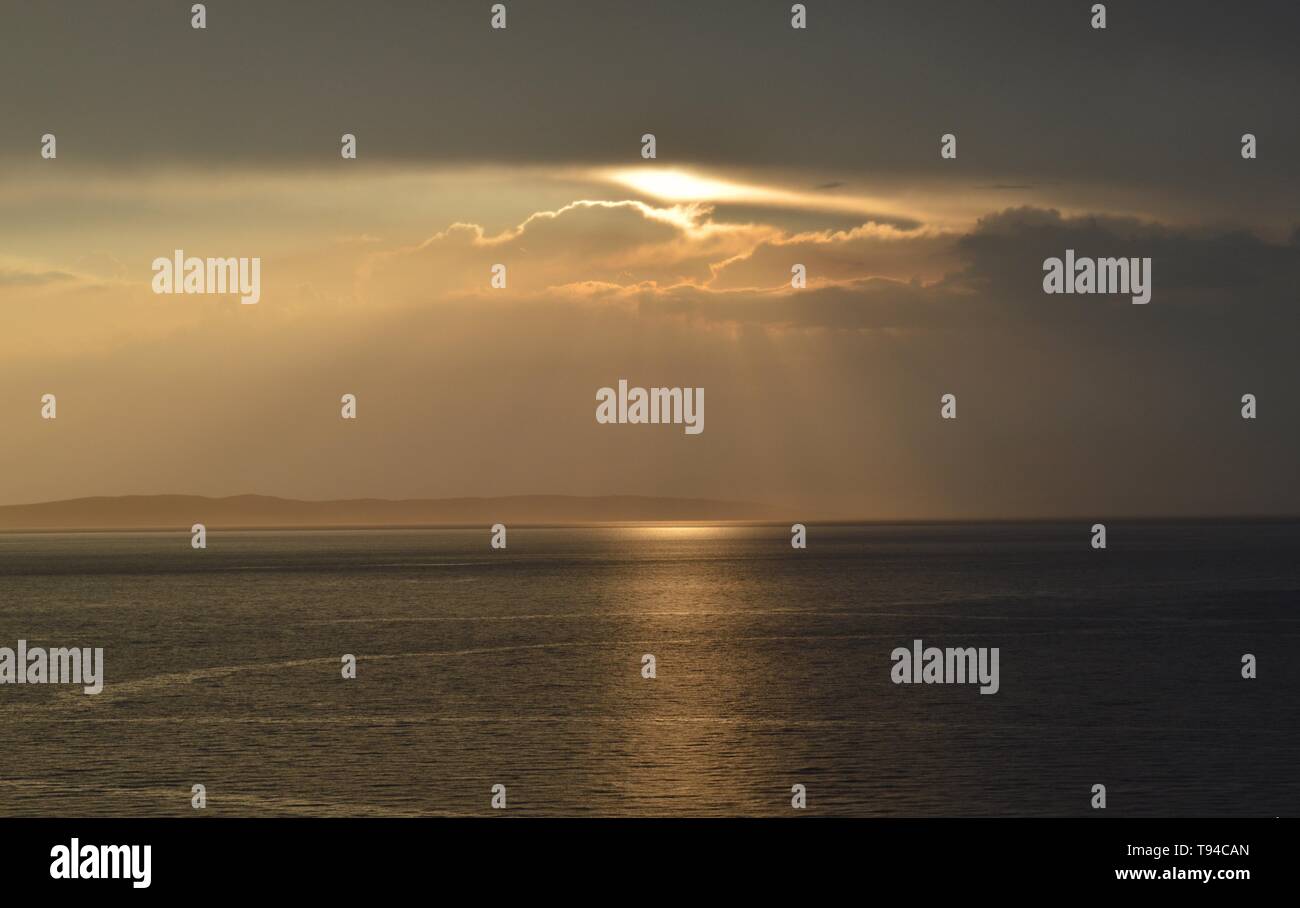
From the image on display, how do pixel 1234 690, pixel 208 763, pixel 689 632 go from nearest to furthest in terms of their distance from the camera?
pixel 208 763
pixel 1234 690
pixel 689 632

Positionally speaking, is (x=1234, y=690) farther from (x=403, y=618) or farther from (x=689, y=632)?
(x=403, y=618)

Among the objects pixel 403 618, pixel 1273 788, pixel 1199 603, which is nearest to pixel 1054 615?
pixel 1199 603

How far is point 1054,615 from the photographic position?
491ft

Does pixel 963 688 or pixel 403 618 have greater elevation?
pixel 403 618

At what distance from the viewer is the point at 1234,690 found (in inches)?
3585

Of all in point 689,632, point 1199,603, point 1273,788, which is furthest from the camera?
point 1199,603
